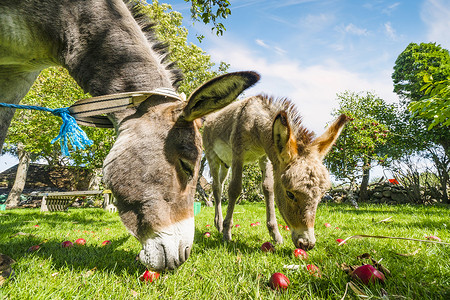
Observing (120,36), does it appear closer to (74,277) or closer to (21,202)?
(74,277)

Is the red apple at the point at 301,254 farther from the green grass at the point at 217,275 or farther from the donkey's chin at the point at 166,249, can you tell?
the donkey's chin at the point at 166,249

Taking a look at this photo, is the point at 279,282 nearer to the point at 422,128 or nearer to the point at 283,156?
the point at 283,156

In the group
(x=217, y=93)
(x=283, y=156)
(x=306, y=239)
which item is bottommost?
(x=306, y=239)

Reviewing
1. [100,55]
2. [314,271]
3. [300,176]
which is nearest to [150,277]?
[314,271]

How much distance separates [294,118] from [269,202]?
1.39 metres

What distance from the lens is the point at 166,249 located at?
1.74 metres

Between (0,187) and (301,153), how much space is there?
3267cm

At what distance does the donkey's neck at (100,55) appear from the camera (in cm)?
207

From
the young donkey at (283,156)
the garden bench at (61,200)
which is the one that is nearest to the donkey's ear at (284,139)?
the young donkey at (283,156)

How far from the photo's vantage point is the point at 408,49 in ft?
67.5

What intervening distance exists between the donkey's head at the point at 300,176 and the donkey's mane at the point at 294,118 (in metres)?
0.01

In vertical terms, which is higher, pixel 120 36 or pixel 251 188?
pixel 120 36

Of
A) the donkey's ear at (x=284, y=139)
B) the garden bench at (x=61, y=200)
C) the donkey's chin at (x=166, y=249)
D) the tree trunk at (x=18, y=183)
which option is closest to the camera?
the donkey's chin at (x=166, y=249)

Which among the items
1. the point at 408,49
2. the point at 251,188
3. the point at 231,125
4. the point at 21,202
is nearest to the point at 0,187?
the point at 21,202
